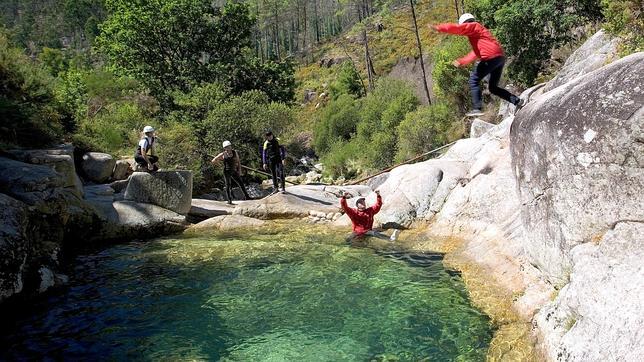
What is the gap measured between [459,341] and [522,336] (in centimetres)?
82

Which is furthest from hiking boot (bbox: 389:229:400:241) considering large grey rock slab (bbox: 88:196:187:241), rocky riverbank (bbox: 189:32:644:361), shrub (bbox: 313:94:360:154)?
shrub (bbox: 313:94:360:154)

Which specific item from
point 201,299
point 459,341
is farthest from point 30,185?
point 459,341

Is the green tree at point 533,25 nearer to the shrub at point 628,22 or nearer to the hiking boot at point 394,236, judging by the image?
the shrub at point 628,22

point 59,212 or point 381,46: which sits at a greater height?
point 381,46

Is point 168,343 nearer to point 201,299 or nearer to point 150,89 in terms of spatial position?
point 201,299

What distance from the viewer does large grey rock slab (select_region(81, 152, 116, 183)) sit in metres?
18.1

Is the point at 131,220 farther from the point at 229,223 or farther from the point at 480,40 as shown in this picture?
the point at 480,40

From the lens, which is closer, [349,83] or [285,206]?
[285,206]

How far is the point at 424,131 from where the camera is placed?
2728 centimetres

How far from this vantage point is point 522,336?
6.34 metres

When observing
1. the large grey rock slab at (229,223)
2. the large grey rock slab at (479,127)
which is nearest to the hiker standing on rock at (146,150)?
the large grey rock slab at (229,223)

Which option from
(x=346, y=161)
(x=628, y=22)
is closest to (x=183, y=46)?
(x=346, y=161)

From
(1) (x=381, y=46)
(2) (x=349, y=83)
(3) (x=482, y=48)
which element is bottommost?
(3) (x=482, y=48)

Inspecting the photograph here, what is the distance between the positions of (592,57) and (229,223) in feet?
42.3
